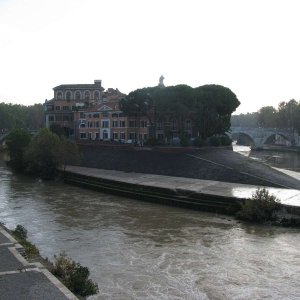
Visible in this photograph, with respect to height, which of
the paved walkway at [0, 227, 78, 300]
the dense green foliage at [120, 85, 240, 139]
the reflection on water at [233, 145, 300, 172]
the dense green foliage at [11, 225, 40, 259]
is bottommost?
the dense green foliage at [11, 225, 40, 259]

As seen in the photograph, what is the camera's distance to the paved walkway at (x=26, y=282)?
10.8 metres

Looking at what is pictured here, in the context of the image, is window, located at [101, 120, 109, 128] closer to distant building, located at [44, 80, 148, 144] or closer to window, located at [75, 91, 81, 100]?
distant building, located at [44, 80, 148, 144]

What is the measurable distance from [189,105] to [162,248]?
115 ft

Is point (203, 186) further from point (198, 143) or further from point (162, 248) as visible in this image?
point (198, 143)

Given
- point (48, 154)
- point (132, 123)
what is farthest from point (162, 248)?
point (132, 123)

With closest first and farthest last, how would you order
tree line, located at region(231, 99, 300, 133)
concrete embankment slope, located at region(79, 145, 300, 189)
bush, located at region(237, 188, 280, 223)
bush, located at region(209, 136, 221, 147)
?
1. bush, located at region(237, 188, 280, 223)
2. concrete embankment slope, located at region(79, 145, 300, 189)
3. bush, located at region(209, 136, 221, 147)
4. tree line, located at region(231, 99, 300, 133)

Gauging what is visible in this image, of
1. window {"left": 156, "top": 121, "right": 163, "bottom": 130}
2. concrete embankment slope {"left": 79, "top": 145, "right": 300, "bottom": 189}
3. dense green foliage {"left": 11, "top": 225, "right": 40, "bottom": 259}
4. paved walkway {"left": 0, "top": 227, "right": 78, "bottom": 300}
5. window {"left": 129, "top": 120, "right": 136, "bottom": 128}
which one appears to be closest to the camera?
paved walkway {"left": 0, "top": 227, "right": 78, "bottom": 300}

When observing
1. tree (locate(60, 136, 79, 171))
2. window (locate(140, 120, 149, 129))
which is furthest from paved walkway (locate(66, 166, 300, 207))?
window (locate(140, 120, 149, 129))

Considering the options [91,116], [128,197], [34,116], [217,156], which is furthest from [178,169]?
[34,116]

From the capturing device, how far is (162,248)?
2086cm

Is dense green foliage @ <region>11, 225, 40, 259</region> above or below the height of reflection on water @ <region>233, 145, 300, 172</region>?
below

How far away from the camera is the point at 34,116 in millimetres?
122312

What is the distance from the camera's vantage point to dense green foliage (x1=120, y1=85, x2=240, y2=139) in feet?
176

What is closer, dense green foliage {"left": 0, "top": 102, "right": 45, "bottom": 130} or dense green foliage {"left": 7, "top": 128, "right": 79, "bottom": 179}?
dense green foliage {"left": 7, "top": 128, "right": 79, "bottom": 179}
